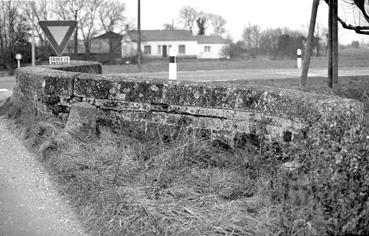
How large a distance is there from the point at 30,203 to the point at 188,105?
6.74 feet

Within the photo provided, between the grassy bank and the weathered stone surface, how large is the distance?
5.4 inches

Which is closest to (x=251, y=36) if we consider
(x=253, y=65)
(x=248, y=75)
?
(x=253, y=65)

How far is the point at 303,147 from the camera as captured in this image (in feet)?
12.0

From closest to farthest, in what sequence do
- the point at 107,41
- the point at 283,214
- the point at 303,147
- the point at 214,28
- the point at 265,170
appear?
the point at 283,214, the point at 303,147, the point at 265,170, the point at 107,41, the point at 214,28

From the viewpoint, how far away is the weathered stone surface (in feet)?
19.1

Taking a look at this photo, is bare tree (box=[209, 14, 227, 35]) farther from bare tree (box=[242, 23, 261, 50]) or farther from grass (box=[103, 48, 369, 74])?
grass (box=[103, 48, 369, 74])

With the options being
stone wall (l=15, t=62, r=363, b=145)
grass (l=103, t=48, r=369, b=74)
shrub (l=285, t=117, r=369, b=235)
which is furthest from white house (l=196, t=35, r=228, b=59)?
Result: shrub (l=285, t=117, r=369, b=235)

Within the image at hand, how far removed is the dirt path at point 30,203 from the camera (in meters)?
3.80

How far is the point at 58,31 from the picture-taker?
827 centimetres

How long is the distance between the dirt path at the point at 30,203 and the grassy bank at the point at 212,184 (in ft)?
0.41

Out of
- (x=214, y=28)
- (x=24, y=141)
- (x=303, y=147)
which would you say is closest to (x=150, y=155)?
(x=303, y=147)

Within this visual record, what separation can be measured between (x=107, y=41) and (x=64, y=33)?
5294 cm

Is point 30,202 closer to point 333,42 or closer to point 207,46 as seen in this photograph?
point 333,42

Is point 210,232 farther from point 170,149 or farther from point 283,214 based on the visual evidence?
point 170,149
